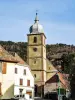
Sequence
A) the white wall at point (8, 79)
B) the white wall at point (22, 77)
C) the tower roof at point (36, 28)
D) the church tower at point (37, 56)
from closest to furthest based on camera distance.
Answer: the white wall at point (8, 79), the white wall at point (22, 77), the church tower at point (37, 56), the tower roof at point (36, 28)

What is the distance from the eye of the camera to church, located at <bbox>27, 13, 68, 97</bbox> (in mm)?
90375

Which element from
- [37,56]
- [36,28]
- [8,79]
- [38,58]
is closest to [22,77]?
[38,58]

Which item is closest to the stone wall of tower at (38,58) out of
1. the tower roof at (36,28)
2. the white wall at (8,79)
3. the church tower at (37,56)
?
the church tower at (37,56)

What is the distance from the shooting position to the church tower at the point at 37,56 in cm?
9156

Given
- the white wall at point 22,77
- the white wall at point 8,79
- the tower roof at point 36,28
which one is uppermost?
the tower roof at point 36,28

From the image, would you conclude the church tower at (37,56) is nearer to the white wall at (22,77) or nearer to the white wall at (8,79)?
the white wall at (22,77)

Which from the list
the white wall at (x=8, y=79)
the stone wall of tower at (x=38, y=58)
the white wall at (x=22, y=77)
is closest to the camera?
the white wall at (x=8, y=79)

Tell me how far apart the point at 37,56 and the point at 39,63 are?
2.16 metres

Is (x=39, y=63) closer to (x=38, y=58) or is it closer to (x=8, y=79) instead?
(x=38, y=58)

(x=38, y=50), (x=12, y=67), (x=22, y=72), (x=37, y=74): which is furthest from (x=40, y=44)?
(x=12, y=67)

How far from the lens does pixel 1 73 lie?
4272cm

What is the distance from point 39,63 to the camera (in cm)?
9300

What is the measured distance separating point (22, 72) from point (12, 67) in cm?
2938

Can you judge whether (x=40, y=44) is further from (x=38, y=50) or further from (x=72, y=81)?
(x=72, y=81)
